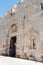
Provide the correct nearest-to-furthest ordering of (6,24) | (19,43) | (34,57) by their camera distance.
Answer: (34,57) → (19,43) → (6,24)

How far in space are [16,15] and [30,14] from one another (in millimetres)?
2434

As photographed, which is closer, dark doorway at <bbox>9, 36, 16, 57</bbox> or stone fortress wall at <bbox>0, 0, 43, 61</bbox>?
stone fortress wall at <bbox>0, 0, 43, 61</bbox>

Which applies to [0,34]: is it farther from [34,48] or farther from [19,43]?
[34,48]

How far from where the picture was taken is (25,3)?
12.6 m

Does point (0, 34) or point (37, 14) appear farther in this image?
point (0, 34)

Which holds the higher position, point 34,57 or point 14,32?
point 14,32

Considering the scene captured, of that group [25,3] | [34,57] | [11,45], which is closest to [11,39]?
[11,45]

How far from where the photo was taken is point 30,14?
458 inches

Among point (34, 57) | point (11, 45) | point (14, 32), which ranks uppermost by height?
point (14, 32)

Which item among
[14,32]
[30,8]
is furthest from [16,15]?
[30,8]

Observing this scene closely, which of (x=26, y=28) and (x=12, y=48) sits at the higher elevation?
(x=26, y=28)

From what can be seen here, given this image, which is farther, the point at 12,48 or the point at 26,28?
the point at 12,48

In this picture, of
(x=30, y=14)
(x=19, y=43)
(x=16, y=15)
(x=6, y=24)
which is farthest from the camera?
(x=6, y=24)

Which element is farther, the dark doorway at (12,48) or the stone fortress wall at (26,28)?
the dark doorway at (12,48)
